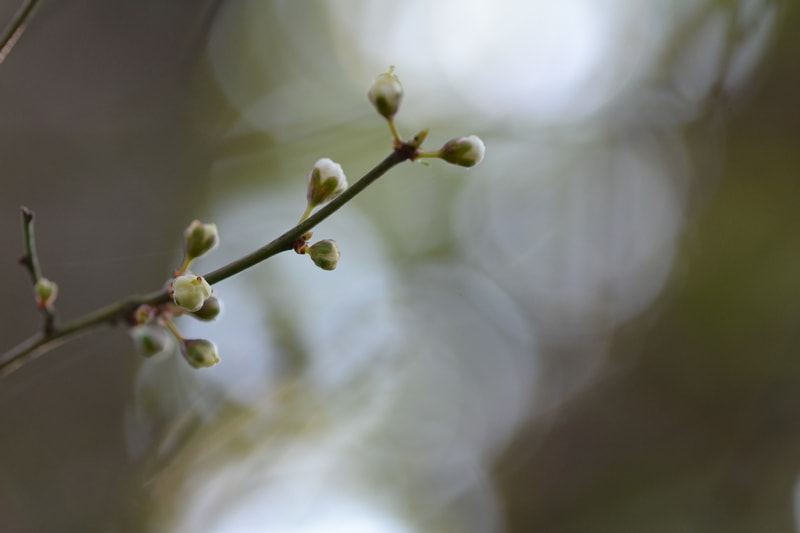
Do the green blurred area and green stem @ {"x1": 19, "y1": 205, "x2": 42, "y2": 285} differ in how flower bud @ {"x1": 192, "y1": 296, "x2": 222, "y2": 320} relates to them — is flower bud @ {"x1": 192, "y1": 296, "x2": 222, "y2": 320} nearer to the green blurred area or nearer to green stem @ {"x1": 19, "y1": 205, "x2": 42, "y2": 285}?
green stem @ {"x1": 19, "y1": 205, "x2": 42, "y2": 285}

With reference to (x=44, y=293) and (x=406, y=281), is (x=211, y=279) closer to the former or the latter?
(x=44, y=293)

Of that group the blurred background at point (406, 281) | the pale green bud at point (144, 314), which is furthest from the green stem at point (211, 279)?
the blurred background at point (406, 281)

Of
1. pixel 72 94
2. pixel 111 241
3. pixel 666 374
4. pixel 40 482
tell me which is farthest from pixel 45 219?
pixel 666 374

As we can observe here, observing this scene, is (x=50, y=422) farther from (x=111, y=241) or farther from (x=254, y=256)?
(x=254, y=256)

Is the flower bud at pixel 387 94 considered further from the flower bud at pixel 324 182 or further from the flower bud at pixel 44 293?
the flower bud at pixel 44 293

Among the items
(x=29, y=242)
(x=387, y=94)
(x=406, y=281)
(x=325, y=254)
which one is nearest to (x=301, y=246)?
(x=325, y=254)

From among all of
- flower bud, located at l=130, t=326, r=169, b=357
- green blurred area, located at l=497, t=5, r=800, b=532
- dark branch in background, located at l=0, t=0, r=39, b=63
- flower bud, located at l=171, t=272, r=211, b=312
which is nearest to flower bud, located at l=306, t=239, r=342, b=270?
flower bud, located at l=171, t=272, r=211, b=312
